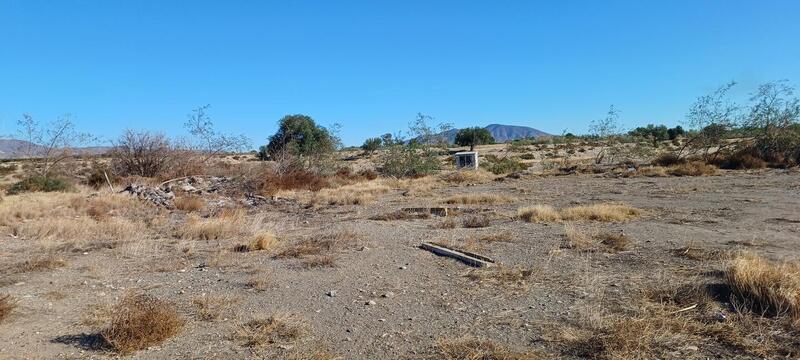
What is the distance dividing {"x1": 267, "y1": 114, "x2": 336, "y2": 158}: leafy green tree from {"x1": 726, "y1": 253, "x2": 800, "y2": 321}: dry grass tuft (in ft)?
88.5

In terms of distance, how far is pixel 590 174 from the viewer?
31594 millimetres

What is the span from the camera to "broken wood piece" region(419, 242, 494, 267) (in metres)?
8.23

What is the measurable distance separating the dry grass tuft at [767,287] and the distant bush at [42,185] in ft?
87.0

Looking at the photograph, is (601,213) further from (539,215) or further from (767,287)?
(767,287)

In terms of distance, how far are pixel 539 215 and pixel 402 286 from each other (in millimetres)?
7002

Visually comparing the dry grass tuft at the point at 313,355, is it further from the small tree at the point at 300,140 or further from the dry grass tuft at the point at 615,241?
the small tree at the point at 300,140

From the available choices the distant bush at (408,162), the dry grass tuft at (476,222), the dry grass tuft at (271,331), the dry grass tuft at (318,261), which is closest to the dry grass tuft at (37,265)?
the dry grass tuft at (318,261)

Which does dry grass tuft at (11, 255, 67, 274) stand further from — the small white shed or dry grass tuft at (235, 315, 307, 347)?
the small white shed

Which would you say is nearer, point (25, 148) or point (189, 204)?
point (189, 204)

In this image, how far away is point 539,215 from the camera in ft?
43.8

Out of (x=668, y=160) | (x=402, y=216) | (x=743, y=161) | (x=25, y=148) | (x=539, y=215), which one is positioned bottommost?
(x=402, y=216)

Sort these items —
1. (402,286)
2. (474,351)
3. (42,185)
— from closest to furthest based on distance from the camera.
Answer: (474,351) → (402,286) → (42,185)

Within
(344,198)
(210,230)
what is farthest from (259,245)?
(344,198)

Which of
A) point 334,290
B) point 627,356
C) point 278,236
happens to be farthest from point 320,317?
point 278,236
